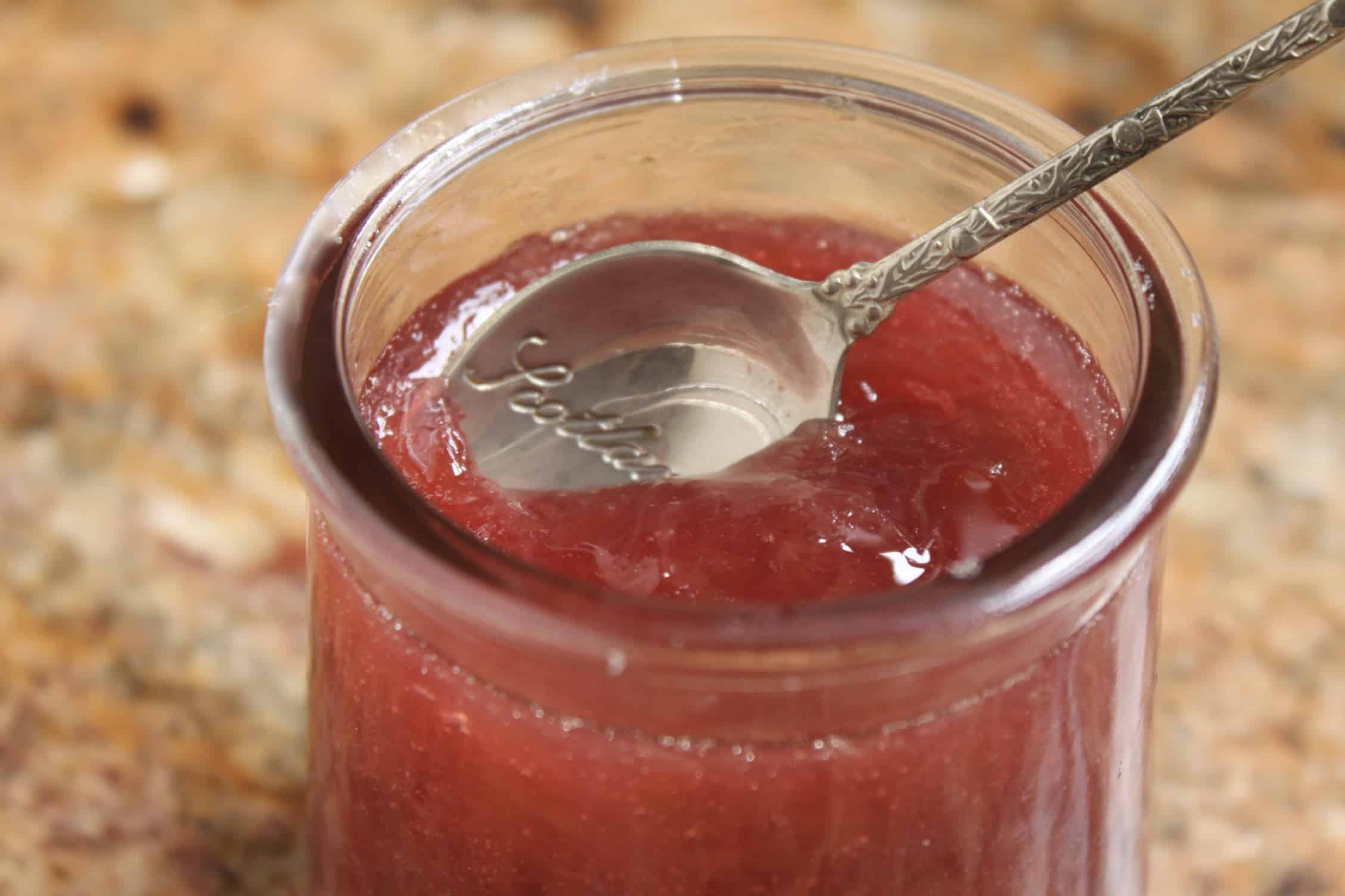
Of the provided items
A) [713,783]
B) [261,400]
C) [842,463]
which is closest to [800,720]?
[713,783]

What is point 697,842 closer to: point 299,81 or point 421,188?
point 421,188

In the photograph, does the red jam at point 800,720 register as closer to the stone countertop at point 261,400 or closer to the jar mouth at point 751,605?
the jar mouth at point 751,605

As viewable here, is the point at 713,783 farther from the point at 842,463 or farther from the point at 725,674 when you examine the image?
the point at 842,463

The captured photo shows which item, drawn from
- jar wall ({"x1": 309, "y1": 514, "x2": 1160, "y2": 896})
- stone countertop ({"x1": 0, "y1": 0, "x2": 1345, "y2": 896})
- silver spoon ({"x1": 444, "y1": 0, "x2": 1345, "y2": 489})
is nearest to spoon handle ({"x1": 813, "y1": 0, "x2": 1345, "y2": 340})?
silver spoon ({"x1": 444, "y1": 0, "x2": 1345, "y2": 489})

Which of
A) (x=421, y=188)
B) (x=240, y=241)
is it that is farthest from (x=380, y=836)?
(x=240, y=241)

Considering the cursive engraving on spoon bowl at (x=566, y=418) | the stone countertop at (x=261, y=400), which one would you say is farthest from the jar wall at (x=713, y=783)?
the stone countertop at (x=261, y=400)

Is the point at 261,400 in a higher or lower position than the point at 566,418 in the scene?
higher
